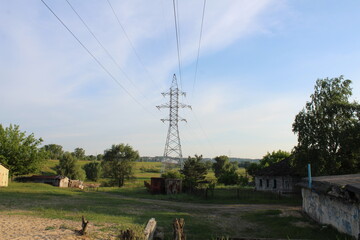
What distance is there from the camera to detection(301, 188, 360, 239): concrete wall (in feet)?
39.2

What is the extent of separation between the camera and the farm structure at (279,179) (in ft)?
125

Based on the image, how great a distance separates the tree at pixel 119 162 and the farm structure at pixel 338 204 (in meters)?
50.4

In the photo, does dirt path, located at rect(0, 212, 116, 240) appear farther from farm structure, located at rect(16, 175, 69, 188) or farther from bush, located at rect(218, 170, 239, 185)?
bush, located at rect(218, 170, 239, 185)

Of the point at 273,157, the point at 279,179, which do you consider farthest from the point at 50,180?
the point at 273,157

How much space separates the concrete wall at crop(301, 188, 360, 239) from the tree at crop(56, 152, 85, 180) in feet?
217

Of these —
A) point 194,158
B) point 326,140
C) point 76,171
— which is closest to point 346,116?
point 326,140

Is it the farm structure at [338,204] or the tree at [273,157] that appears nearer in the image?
the farm structure at [338,204]

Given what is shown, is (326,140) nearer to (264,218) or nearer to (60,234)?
(264,218)

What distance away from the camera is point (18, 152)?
47.7m

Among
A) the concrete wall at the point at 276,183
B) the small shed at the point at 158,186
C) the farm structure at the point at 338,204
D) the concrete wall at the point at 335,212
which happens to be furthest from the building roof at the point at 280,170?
the farm structure at the point at 338,204

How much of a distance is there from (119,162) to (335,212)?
188 ft

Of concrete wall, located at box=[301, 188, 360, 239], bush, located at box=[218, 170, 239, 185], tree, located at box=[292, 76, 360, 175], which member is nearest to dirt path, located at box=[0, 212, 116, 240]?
concrete wall, located at box=[301, 188, 360, 239]

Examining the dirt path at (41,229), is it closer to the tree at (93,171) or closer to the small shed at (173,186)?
the small shed at (173,186)

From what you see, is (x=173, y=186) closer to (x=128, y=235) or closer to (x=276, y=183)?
(x=276, y=183)
